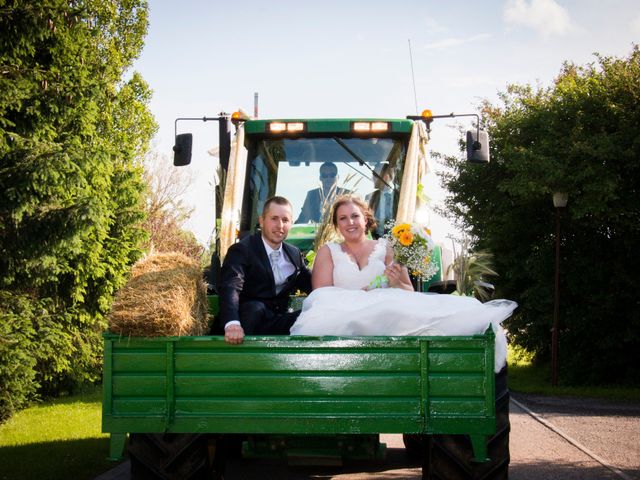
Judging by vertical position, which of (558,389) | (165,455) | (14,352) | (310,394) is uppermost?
(310,394)

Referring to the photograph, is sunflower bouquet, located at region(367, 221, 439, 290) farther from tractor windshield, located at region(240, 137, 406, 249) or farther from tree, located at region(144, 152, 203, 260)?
tree, located at region(144, 152, 203, 260)

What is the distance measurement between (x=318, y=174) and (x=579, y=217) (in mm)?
10134

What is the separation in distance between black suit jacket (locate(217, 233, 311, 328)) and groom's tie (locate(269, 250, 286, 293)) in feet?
0.15

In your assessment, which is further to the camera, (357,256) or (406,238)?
(357,256)

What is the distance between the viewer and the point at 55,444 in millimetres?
9742

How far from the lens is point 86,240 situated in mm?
13898

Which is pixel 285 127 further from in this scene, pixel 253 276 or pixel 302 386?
pixel 302 386

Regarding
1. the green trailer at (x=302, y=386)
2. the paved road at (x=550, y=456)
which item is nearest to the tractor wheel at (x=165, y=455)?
the green trailer at (x=302, y=386)

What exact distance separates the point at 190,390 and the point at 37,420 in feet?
27.4

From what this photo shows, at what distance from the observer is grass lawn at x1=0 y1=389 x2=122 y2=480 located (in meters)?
8.04

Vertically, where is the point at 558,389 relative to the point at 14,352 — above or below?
below

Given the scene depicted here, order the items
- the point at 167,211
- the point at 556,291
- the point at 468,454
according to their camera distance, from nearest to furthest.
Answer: the point at 468,454 → the point at 556,291 → the point at 167,211

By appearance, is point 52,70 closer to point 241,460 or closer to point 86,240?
point 86,240

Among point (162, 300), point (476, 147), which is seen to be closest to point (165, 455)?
point (162, 300)
